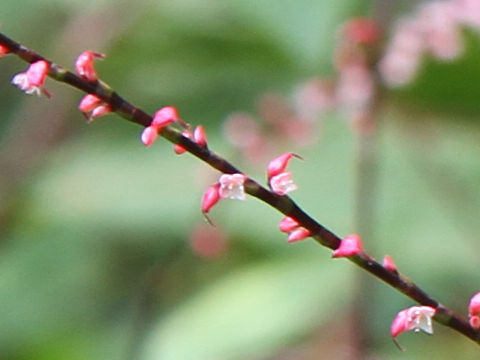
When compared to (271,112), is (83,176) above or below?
above

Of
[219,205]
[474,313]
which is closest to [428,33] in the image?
[219,205]

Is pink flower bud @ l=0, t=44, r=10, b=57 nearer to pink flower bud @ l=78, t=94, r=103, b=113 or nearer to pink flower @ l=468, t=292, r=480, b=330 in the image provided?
pink flower bud @ l=78, t=94, r=103, b=113

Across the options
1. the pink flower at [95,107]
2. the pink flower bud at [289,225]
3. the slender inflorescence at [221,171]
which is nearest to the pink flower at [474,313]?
the slender inflorescence at [221,171]

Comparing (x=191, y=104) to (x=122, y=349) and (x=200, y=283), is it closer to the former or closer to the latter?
(x=200, y=283)

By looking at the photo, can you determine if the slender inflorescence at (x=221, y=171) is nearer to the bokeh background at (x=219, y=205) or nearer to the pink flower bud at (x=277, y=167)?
the pink flower bud at (x=277, y=167)

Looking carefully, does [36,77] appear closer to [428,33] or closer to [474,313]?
[474,313]

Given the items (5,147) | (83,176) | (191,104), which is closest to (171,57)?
(191,104)
